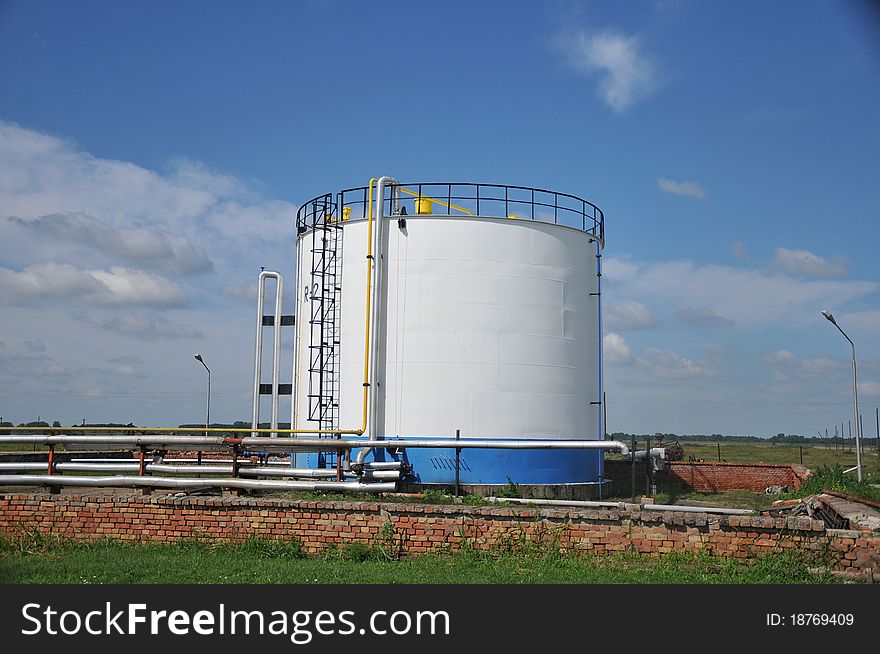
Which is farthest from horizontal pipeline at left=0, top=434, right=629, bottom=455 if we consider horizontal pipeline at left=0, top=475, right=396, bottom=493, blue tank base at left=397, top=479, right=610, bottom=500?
blue tank base at left=397, top=479, right=610, bottom=500

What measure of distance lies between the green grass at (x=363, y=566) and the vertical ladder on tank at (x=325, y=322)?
23.8ft

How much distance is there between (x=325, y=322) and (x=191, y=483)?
6.91m

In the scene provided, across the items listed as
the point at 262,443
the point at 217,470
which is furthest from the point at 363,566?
the point at 217,470

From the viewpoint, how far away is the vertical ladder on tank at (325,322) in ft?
61.4

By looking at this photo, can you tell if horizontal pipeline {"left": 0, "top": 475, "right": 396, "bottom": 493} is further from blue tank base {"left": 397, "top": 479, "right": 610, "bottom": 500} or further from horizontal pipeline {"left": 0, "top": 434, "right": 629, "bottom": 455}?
blue tank base {"left": 397, "top": 479, "right": 610, "bottom": 500}

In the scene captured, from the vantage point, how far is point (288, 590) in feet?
27.0

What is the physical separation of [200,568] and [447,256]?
10280 millimetres

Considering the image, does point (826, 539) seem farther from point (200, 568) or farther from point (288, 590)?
point (200, 568)

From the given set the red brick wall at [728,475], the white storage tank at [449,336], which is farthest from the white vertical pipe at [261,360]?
the red brick wall at [728,475]

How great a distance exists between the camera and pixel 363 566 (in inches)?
402

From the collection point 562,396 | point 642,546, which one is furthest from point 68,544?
point 562,396

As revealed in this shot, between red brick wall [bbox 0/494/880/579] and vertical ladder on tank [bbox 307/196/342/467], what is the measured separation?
21.8ft

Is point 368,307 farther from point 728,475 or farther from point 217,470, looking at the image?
point 728,475

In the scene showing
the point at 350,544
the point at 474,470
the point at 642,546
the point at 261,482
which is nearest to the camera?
the point at 642,546
